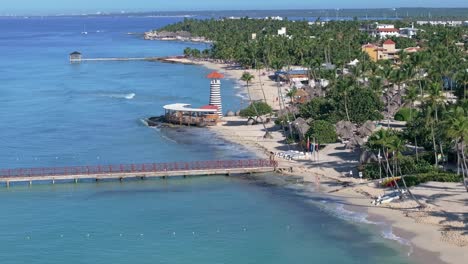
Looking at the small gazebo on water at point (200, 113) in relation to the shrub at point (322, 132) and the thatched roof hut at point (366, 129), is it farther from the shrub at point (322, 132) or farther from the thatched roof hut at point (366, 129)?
the thatched roof hut at point (366, 129)

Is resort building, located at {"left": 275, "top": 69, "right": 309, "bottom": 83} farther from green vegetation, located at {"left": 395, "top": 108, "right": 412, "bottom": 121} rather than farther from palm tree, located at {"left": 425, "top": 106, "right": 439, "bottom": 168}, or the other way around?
palm tree, located at {"left": 425, "top": 106, "right": 439, "bottom": 168}

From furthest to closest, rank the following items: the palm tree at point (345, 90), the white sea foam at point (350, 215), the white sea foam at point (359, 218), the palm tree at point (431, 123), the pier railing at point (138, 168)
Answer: the palm tree at point (345, 90) < the pier railing at point (138, 168) < the palm tree at point (431, 123) < the white sea foam at point (350, 215) < the white sea foam at point (359, 218)

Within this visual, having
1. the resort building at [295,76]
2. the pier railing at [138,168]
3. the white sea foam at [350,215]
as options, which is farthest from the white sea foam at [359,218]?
the resort building at [295,76]

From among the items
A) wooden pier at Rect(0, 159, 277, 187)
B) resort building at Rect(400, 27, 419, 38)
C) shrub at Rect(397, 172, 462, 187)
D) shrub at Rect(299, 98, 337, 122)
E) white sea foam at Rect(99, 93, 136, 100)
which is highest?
resort building at Rect(400, 27, 419, 38)

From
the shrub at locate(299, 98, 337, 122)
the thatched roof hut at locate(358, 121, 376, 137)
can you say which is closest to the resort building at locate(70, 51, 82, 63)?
the shrub at locate(299, 98, 337, 122)

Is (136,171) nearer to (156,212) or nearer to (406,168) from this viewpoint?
(156,212)

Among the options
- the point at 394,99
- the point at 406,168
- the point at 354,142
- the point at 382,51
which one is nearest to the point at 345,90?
the point at 354,142

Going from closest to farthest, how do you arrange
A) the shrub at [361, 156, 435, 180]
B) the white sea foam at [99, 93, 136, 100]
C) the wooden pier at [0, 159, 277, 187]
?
the shrub at [361, 156, 435, 180] → the wooden pier at [0, 159, 277, 187] → the white sea foam at [99, 93, 136, 100]

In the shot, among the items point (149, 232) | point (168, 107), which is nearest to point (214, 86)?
point (168, 107)
